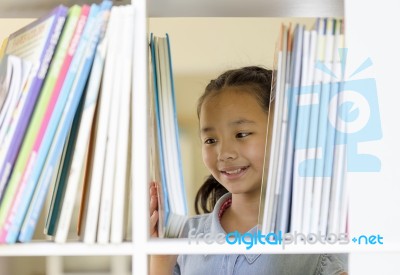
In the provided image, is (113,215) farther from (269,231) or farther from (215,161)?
(215,161)

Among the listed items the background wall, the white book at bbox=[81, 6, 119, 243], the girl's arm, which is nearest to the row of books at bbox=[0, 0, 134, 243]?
the white book at bbox=[81, 6, 119, 243]

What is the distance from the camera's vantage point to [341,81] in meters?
0.91

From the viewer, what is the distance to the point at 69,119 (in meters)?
0.90

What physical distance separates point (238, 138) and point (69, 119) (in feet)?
2.92

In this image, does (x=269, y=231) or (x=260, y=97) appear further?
(x=260, y=97)

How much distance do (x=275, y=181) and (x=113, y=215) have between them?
27 cm

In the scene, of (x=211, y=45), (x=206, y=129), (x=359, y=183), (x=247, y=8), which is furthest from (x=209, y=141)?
(x=211, y=45)

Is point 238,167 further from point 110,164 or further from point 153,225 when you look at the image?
point 110,164

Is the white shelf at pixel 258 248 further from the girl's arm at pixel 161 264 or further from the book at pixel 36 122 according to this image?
the girl's arm at pixel 161 264

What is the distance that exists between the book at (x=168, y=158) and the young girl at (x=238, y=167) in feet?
1.93

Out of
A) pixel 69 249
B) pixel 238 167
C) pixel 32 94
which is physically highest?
pixel 238 167

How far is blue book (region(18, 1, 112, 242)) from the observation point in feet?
2.91

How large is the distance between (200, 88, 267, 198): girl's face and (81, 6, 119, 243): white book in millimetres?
842

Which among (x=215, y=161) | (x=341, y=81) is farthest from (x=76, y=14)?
(x=215, y=161)
